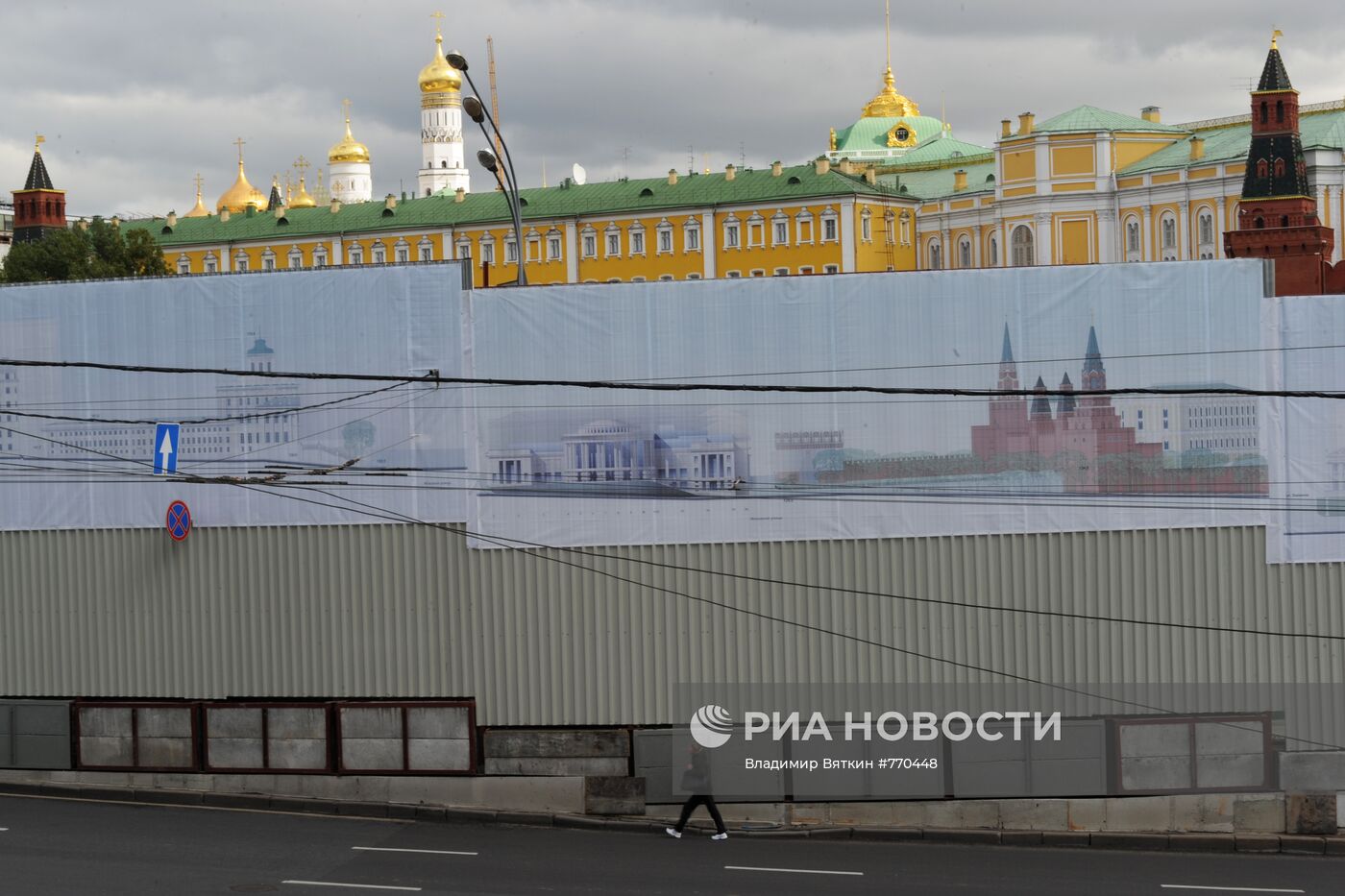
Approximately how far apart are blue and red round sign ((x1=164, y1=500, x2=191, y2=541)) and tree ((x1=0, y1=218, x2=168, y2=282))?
57255mm

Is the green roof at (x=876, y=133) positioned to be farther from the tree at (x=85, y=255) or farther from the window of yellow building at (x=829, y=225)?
the tree at (x=85, y=255)

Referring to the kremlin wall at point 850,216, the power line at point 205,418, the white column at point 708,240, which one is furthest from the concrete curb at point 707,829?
the white column at point 708,240

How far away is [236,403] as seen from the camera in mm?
23156

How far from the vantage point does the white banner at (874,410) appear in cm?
2197

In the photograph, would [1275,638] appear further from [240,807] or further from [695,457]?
[240,807]

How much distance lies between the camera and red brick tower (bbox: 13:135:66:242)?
335 ft

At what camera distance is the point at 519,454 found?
2255cm

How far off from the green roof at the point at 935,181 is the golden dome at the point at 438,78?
4801 cm

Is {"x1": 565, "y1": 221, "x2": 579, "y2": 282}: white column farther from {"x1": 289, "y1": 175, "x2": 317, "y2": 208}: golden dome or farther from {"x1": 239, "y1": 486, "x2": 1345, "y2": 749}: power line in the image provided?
{"x1": 239, "y1": 486, "x2": 1345, "y2": 749}: power line

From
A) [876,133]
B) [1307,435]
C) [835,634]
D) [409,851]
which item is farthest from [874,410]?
[876,133]

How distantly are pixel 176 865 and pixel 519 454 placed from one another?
21.8ft

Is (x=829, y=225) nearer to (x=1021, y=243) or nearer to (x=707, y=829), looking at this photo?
(x=1021, y=243)

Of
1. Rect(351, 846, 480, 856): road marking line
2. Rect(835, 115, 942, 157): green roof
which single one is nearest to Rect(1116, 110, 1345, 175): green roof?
Rect(835, 115, 942, 157): green roof

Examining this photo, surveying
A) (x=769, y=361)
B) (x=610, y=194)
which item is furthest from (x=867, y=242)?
(x=769, y=361)
